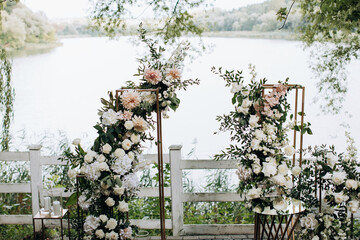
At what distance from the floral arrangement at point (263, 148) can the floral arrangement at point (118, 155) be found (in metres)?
0.47

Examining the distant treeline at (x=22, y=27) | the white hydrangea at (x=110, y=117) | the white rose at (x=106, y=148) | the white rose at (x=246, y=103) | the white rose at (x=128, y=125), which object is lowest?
the white rose at (x=106, y=148)

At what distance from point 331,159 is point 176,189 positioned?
1.52m

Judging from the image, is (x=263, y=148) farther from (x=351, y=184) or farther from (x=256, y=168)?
(x=351, y=184)

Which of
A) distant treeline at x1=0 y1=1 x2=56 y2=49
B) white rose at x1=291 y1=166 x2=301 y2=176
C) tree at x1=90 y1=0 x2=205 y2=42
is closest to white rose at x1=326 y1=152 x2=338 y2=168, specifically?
white rose at x1=291 y1=166 x2=301 y2=176

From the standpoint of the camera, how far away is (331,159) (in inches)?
124

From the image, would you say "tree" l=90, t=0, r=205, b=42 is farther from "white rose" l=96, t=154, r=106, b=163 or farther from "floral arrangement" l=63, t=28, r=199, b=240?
"white rose" l=96, t=154, r=106, b=163

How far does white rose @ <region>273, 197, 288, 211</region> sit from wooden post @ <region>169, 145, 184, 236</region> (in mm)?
1207

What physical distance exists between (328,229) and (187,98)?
418cm

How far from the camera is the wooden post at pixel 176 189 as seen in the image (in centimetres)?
400

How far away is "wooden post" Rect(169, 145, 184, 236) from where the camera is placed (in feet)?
13.1

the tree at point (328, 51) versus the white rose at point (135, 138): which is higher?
the tree at point (328, 51)

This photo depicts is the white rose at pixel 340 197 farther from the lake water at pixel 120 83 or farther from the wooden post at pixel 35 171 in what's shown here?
the lake water at pixel 120 83

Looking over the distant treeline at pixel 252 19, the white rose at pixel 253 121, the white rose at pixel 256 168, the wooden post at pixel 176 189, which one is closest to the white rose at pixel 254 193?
the white rose at pixel 256 168

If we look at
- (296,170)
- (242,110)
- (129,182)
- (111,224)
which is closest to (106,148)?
(129,182)
